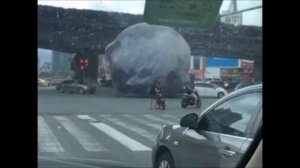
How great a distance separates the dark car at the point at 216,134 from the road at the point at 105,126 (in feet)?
0.95

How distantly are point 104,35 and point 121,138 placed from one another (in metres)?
2.10

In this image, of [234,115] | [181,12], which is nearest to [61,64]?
[234,115]

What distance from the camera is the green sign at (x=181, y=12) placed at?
2.76 meters

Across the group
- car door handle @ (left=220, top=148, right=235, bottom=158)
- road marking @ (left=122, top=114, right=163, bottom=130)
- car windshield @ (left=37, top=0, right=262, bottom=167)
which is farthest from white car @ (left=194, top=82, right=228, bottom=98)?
road marking @ (left=122, top=114, right=163, bottom=130)

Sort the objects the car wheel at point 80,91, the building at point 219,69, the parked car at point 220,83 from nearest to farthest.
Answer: the building at point 219,69 → the parked car at point 220,83 → the car wheel at point 80,91

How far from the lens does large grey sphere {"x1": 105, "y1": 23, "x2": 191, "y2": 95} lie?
5.07m

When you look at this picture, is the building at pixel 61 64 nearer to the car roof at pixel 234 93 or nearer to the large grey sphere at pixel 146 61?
the large grey sphere at pixel 146 61

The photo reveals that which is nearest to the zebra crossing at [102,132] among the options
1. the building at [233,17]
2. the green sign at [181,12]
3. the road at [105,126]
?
the road at [105,126]

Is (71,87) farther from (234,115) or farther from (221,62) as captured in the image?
(234,115)

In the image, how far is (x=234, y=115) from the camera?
173 inches

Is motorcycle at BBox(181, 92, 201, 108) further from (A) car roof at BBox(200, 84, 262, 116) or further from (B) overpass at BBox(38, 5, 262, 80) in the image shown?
(B) overpass at BBox(38, 5, 262, 80)

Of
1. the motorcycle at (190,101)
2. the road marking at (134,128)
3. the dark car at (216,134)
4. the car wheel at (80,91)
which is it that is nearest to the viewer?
the dark car at (216,134)

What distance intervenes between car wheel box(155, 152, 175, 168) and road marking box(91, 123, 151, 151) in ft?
2.39
